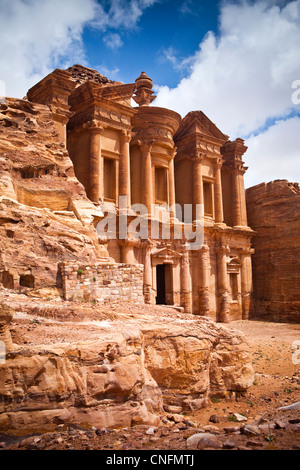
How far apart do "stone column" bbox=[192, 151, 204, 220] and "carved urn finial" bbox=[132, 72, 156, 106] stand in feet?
16.2

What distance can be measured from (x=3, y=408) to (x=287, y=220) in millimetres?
25068

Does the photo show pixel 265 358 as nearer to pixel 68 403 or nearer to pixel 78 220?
pixel 78 220

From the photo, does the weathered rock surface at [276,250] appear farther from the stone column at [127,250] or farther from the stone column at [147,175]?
the stone column at [127,250]

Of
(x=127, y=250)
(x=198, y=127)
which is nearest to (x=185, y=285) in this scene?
(x=127, y=250)

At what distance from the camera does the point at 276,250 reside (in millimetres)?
27219

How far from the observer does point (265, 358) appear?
13.3 meters

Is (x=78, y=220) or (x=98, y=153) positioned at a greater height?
(x=98, y=153)

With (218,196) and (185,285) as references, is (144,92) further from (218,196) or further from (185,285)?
(185,285)

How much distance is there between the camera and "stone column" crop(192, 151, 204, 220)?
82.9 ft

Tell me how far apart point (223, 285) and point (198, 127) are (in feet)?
37.4

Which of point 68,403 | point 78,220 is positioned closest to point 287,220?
point 78,220

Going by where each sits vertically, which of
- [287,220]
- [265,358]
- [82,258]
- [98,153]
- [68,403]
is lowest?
[265,358]
